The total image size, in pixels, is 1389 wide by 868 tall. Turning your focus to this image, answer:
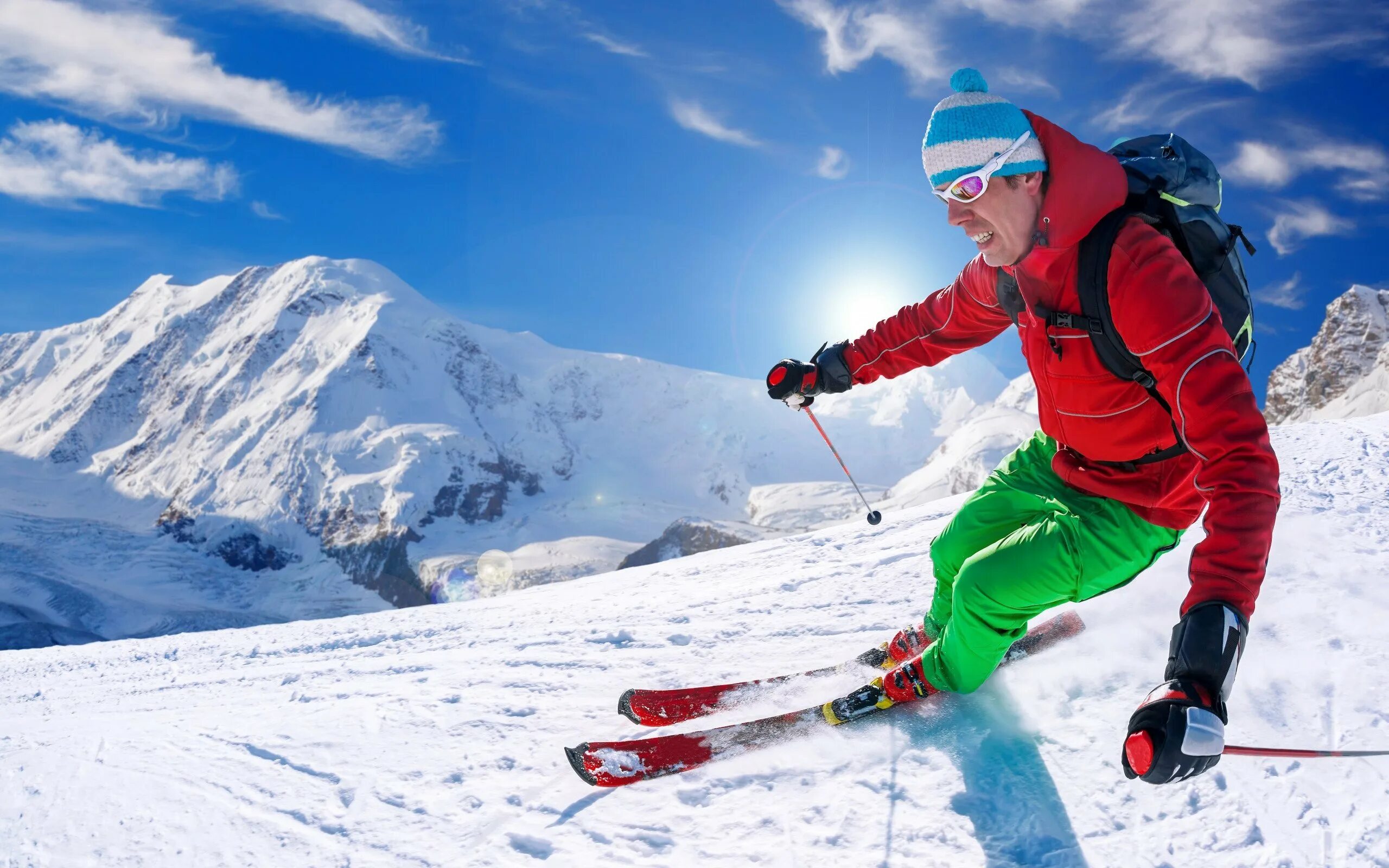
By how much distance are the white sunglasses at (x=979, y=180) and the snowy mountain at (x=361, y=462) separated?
10876 centimetres

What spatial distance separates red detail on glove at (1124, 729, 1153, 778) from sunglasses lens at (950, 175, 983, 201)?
6.03 ft

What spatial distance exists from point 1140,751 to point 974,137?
2.07 meters

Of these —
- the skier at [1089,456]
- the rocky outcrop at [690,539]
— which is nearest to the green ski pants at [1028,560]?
the skier at [1089,456]

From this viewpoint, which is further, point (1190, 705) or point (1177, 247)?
point (1177, 247)

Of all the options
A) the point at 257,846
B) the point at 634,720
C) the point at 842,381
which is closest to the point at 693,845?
the point at 634,720

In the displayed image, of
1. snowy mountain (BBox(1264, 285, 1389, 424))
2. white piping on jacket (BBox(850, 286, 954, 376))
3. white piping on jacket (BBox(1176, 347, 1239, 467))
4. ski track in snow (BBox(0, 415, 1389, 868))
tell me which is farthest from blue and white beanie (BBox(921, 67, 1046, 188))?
snowy mountain (BBox(1264, 285, 1389, 424))

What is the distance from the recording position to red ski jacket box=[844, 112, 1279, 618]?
2029 mm

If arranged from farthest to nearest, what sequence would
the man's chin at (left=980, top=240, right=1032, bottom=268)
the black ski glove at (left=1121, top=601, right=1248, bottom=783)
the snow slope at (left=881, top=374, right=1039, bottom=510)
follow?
the snow slope at (left=881, top=374, right=1039, bottom=510), the man's chin at (left=980, top=240, right=1032, bottom=268), the black ski glove at (left=1121, top=601, right=1248, bottom=783)

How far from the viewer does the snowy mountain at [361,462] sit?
131250 millimetres

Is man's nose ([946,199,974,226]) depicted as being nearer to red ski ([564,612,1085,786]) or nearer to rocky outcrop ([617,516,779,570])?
red ski ([564,612,1085,786])

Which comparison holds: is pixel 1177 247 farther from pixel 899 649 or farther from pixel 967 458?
pixel 967 458

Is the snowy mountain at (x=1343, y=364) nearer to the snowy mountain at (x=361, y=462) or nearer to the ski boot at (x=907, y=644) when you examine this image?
the snowy mountain at (x=361, y=462)

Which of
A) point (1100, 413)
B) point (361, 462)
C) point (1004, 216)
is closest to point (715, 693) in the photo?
point (1100, 413)

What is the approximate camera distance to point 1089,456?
2.96 metres
